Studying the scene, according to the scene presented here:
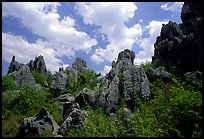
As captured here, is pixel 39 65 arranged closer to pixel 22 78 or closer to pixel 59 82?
pixel 22 78

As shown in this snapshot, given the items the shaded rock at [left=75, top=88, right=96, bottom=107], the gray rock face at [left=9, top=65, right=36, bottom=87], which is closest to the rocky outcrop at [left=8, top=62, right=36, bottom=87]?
the gray rock face at [left=9, top=65, right=36, bottom=87]

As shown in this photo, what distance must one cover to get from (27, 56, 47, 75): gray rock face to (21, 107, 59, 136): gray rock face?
26959 millimetres

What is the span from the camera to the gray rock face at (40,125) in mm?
14770

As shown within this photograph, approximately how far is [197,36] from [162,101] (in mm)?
9745

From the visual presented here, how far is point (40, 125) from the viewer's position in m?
14.9

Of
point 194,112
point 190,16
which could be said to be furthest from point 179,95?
point 190,16

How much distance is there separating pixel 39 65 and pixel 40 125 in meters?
28.7

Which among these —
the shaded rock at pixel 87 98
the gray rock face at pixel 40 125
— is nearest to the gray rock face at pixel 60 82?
the shaded rock at pixel 87 98

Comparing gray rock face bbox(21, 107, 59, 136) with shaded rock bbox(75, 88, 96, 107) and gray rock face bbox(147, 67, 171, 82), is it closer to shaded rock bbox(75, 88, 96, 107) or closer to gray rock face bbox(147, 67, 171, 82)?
shaded rock bbox(75, 88, 96, 107)

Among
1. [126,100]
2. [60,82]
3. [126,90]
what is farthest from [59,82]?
[126,100]

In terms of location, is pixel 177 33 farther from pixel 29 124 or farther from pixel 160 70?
pixel 29 124

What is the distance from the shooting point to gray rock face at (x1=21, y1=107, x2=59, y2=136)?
14.8 m

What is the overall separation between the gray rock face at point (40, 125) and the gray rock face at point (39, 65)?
88.4 feet

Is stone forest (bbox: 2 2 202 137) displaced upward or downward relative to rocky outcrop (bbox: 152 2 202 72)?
downward
